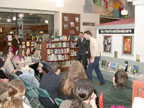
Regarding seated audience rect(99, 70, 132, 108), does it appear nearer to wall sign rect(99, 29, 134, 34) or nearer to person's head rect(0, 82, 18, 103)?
person's head rect(0, 82, 18, 103)

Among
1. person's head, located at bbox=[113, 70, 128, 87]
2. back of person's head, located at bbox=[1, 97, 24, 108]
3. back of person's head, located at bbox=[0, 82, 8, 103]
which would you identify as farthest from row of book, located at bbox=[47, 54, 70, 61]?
back of person's head, located at bbox=[1, 97, 24, 108]

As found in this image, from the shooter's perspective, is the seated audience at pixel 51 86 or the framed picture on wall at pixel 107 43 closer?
the seated audience at pixel 51 86

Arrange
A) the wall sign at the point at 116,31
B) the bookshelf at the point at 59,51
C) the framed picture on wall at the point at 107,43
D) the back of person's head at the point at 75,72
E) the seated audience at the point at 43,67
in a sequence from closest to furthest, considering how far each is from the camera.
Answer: the back of person's head at the point at 75,72 → the seated audience at the point at 43,67 → the wall sign at the point at 116,31 → the framed picture on wall at the point at 107,43 → the bookshelf at the point at 59,51

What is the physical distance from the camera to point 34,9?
A: 34.1 feet

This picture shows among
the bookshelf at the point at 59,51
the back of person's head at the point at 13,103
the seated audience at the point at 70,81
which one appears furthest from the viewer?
the bookshelf at the point at 59,51

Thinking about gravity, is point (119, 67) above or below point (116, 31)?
below

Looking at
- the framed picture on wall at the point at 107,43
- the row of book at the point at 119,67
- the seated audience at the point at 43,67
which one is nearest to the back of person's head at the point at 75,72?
the seated audience at the point at 43,67

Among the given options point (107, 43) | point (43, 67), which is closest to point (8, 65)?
point (43, 67)

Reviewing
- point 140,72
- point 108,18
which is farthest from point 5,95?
point 108,18

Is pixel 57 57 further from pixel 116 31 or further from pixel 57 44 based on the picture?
pixel 116 31

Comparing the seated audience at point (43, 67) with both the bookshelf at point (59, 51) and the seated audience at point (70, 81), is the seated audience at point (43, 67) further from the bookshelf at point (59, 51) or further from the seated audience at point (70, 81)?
the bookshelf at point (59, 51)

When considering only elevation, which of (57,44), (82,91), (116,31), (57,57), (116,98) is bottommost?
(57,57)

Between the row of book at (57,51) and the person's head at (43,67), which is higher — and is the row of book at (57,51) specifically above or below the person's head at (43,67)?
above

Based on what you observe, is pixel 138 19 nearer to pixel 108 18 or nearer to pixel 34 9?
pixel 34 9
